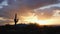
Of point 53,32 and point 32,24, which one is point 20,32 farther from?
point 32,24

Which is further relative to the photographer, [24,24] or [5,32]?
[24,24]

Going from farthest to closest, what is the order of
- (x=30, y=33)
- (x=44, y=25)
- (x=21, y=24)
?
1. (x=21, y=24)
2. (x=44, y=25)
3. (x=30, y=33)

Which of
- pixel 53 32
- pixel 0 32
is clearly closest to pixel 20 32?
pixel 0 32

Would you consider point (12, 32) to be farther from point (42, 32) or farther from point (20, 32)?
point (42, 32)

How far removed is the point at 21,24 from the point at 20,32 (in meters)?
18.2

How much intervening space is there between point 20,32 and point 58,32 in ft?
24.7

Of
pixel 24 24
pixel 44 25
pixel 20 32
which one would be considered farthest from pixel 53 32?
pixel 24 24

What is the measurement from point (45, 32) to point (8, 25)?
17893 millimetres

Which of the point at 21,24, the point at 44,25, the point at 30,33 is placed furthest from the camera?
the point at 21,24

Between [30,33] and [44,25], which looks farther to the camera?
[44,25]

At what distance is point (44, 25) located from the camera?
2073 inches

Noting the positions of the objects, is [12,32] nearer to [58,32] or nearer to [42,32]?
[42,32]

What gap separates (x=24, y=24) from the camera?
5597 centimetres

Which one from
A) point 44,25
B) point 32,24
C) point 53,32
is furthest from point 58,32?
point 32,24
